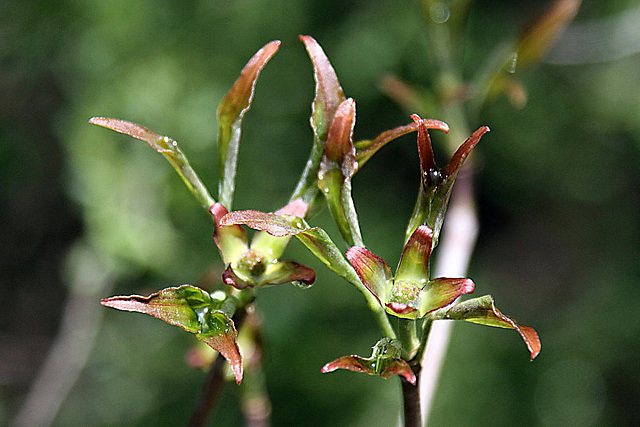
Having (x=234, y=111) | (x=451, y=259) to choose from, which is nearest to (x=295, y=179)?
(x=451, y=259)

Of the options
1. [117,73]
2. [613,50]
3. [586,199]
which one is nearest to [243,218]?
[117,73]

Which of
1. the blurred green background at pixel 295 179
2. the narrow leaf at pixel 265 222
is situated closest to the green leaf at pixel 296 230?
the narrow leaf at pixel 265 222

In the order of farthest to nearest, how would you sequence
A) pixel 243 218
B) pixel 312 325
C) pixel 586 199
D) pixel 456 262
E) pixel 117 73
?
1. pixel 586 199
2. pixel 312 325
3. pixel 117 73
4. pixel 456 262
5. pixel 243 218

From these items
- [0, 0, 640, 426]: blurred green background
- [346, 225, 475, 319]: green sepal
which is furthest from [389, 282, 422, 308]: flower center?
[0, 0, 640, 426]: blurred green background

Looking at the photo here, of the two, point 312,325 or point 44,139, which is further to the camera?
point 44,139

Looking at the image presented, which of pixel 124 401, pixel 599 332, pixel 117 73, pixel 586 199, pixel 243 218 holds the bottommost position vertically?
pixel 124 401

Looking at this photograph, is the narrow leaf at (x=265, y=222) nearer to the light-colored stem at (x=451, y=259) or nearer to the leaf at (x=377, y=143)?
the leaf at (x=377, y=143)

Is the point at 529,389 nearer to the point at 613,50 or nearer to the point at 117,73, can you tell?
the point at 613,50

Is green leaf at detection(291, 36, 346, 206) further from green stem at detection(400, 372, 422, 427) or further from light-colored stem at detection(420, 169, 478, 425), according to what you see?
light-colored stem at detection(420, 169, 478, 425)
